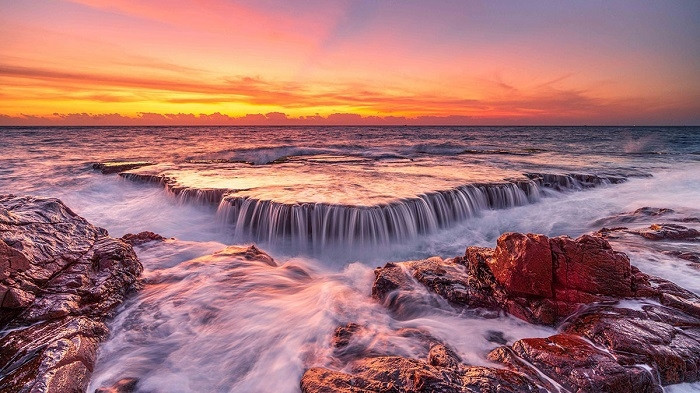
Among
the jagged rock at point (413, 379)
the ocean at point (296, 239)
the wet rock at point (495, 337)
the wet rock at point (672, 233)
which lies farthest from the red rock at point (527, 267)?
the wet rock at point (672, 233)

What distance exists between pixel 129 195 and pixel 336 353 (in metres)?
14.0

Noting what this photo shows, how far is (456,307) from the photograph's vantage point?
518 cm

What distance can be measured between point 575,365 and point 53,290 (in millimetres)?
6511

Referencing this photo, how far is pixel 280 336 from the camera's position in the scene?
15.6ft

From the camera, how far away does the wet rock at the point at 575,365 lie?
10.5ft

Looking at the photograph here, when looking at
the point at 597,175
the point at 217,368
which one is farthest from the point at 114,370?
the point at 597,175

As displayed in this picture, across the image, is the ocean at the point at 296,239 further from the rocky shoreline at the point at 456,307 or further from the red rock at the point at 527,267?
the red rock at the point at 527,267

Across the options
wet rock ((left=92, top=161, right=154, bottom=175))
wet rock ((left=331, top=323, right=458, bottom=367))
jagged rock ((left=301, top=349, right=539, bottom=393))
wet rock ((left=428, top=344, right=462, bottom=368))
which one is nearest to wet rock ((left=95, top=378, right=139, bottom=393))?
jagged rock ((left=301, top=349, right=539, bottom=393))

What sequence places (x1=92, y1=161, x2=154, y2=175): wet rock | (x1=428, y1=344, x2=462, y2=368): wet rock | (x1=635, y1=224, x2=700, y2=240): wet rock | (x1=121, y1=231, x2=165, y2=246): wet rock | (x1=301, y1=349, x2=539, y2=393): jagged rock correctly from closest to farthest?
1. (x1=301, y1=349, x2=539, y2=393): jagged rock
2. (x1=428, y1=344, x2=462, y2=368): wet rock
3. (x1=635, y1=224, x2=700, y2=240): wet rock
4. (x1=121, y1=231, x2=165, y2=246): wet rock
5. (x1=92, y1=161, x2=154, y2=175): wet rock

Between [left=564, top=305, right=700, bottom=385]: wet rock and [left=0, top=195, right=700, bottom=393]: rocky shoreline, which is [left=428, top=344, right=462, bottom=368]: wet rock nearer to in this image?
[left=0, top=195, right=700, bottom=393]: rocky shoreline

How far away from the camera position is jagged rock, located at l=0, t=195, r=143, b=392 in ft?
10.9

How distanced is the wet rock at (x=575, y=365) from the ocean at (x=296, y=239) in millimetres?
449

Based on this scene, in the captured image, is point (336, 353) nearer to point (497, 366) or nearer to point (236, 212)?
point (497, 366)

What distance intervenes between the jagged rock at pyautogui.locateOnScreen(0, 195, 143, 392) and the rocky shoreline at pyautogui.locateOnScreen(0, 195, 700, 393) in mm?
16
